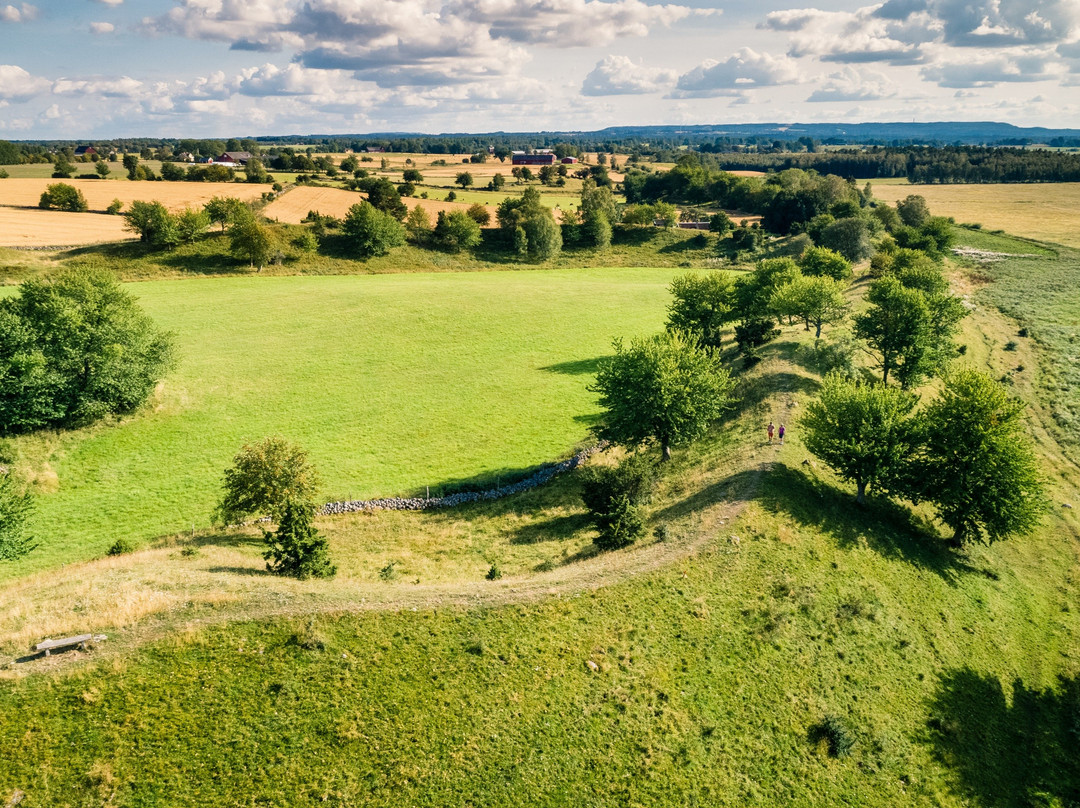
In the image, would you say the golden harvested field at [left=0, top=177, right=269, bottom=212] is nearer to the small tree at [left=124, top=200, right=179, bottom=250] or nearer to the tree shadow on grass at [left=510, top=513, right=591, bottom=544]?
the small tree at [left=124, top=200, right=179, bottom=250]

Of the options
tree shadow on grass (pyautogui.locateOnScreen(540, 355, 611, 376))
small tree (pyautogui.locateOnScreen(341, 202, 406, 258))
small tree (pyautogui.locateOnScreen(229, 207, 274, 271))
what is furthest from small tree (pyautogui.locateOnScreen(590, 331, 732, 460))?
small tree (pyautogui.locateOnScreen(341, 202, 406, 258))

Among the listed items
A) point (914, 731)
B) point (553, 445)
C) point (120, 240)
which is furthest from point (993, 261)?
point (120, 240)

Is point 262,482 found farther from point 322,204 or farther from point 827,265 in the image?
point 322,204

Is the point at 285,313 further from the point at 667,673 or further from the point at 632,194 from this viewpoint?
the point at 632,194

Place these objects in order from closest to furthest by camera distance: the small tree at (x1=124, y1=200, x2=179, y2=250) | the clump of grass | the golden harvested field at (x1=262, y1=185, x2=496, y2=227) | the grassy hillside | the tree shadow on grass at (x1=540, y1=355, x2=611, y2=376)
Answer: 1. the grassy hillside
2. the clump of grass
3. the tree shadow on grass at (x1=540, y1=355, x2=611, y2=376)
4. the small tree at (x1=124, y1=200, x2=179, y2=250)
5. the golden harvested field at (x1=262, y1=185, x2=496, y2=227)

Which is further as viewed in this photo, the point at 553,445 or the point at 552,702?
the point at 553,445

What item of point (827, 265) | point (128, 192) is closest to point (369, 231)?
point (128, 192)
